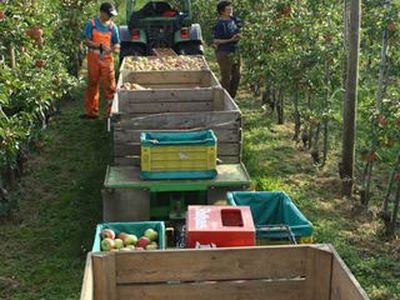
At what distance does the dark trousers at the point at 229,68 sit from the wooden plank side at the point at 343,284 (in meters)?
7.66

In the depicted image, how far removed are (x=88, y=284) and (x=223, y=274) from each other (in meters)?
0.80

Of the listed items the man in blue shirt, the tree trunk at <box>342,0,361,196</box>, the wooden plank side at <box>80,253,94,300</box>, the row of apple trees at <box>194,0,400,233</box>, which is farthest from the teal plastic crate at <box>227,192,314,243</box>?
the man in blue shirt

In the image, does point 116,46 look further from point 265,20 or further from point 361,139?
point 361,139

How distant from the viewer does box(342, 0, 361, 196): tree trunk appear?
22.2ft

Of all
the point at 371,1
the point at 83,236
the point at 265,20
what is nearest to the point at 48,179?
the point at 83,236

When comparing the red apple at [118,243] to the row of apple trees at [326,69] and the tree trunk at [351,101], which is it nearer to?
the row of apple trees at [326,69]

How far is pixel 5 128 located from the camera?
561 centimetres

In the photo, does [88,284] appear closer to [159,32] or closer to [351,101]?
[351,101]

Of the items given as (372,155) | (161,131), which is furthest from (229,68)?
(161,131)

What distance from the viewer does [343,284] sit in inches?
131

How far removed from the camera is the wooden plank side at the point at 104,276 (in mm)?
3420

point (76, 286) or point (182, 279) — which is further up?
point (182, 279)

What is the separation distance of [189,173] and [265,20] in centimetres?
491

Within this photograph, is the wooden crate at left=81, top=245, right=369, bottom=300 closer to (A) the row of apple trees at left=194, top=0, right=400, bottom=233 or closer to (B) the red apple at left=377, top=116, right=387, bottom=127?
(A) the row of apple trees at left=194, top=0, right=400, bottom=233
